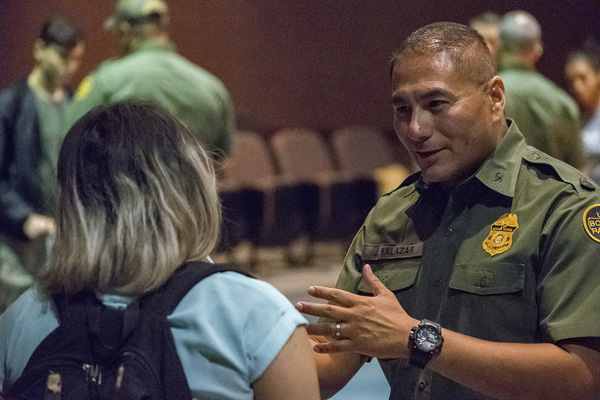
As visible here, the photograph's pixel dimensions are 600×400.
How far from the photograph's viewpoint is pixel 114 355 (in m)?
1.20

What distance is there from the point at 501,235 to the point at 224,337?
2.09 ft

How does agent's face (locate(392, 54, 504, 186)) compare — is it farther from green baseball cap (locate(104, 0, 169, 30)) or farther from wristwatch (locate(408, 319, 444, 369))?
green baseball cap (locate(104, 0, 169, 30))

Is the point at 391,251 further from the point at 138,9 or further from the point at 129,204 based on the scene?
the point at 138,9

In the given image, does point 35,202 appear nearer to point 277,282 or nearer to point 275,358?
point 277,282

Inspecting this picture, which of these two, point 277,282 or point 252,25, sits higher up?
point 252,25

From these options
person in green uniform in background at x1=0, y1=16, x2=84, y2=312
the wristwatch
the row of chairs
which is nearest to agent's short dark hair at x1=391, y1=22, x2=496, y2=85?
the wristwatch

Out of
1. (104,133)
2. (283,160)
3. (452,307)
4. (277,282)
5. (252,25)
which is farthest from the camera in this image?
(252,25)

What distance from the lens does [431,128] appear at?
1.62m

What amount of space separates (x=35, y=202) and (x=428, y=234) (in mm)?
2663

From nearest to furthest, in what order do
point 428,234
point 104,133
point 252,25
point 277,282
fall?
point 104,133
point 428,234
point 277,282
point 252,25

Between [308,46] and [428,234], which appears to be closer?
[428,234]

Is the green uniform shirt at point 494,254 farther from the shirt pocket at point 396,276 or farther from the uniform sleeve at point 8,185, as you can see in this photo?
the uniform sleeve at point 8,185

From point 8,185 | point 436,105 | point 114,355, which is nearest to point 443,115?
point 436,105

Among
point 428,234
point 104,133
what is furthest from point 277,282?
point 104,133
